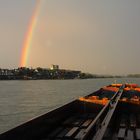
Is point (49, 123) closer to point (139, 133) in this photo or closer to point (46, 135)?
point (46, 135)

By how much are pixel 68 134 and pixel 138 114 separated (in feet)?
25.1

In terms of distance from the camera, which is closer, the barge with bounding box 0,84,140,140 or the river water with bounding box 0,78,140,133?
the barge with bounding box 0,84,140,140

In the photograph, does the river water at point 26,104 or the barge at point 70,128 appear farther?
the river water at point 26,104

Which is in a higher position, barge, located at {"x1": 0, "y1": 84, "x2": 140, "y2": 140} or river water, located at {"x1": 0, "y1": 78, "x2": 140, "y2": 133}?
barge, located at {"x1": 0, "y1": 84, "x2": 140, "y2": 140}

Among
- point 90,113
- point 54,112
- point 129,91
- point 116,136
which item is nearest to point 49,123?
point 54,112

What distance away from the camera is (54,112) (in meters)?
14.0

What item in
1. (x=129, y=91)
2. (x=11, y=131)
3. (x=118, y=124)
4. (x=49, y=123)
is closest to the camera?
(x=11, y=131)

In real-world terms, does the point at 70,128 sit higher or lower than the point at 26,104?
higher

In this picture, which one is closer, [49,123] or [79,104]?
[49,123]

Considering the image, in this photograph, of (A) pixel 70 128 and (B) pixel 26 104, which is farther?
(B) pixel 26 104

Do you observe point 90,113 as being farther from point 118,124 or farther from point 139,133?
point 139,133

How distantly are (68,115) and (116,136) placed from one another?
598 centimetres

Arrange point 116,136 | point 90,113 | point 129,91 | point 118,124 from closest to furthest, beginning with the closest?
point 116,136, point 118,124, point 90,113, point 129,91

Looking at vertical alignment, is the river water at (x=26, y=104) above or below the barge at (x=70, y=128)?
below
